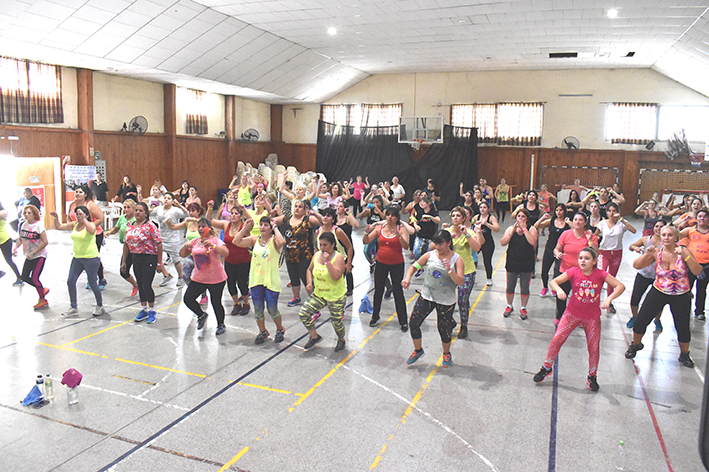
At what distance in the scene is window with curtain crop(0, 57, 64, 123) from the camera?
14.7 m

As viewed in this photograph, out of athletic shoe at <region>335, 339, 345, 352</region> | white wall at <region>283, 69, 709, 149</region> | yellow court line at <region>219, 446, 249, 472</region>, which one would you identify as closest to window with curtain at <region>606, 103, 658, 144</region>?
white wall at <region>283, 69, 709, 149</region>

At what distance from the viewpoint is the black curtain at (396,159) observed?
2409 cm

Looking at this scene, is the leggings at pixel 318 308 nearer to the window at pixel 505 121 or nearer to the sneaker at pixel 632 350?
the sneaker at pixel 632 350

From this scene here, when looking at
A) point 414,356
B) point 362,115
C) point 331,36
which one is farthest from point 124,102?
point 414,356

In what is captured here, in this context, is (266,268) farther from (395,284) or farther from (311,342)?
(395,284)

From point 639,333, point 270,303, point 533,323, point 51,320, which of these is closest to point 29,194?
point 51,320

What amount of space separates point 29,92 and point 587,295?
16.1 metres

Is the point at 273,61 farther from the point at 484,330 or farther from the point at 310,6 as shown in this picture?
the point at 484,330

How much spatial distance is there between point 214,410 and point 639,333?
5.02m

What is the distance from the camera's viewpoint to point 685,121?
21609 millimetres

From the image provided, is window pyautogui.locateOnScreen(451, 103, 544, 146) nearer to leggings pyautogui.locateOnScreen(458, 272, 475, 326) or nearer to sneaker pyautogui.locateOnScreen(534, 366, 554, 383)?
leggings pyautogui.locateOnScreen(458, 272, 475, 326)

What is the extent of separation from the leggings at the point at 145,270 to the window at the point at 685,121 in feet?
71.3

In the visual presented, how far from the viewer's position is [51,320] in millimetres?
7762

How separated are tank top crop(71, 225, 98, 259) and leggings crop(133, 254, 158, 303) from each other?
77 centimetres
